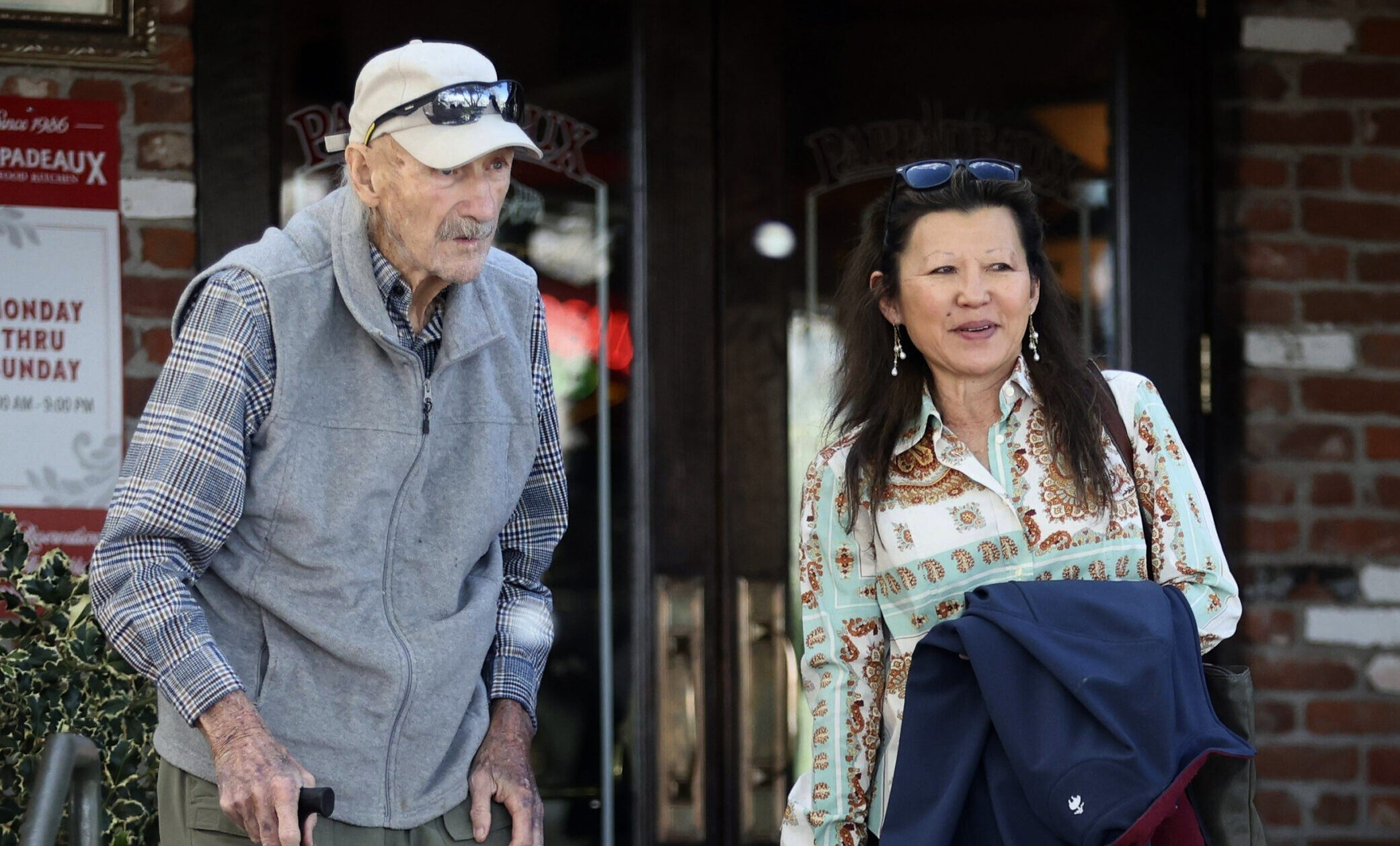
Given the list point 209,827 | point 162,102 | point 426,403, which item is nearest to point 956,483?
point 426,403

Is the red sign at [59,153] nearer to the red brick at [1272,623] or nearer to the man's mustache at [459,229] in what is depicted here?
the man's mustache at [459,229]

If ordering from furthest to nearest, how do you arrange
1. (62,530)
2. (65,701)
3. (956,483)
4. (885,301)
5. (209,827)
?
(62,530) → (65,701) → (885,301) → (956,483) → (209,827)

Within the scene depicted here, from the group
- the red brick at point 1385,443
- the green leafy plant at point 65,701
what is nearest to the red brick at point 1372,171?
the red brick at point 1385,443

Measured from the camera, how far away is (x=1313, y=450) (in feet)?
13.3

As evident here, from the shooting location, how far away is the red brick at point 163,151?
12.4 feet

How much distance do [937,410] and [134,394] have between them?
2083 mm

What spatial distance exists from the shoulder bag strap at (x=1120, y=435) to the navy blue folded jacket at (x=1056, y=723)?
0.18 metres

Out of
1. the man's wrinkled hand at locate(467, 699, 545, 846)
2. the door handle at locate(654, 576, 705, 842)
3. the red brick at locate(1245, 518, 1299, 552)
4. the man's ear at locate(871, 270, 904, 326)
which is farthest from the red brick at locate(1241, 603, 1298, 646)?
the man's wrinkled hand at locate(467, 699, 545, 846)

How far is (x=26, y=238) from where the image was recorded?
147 inches

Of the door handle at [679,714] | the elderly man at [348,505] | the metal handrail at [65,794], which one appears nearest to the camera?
the metal handrail at [65,794]

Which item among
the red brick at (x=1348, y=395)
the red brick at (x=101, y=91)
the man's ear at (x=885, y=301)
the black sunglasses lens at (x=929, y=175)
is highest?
the red brick at (x=101, y=91)

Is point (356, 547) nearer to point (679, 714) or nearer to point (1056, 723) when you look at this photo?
point (1056, 723)

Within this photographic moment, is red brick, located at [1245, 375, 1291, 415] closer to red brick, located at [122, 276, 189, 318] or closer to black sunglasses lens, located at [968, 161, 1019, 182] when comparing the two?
black sunglasses lens, located at [968, 161, 1019, 182]

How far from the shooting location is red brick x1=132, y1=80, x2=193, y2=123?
12.4ft
